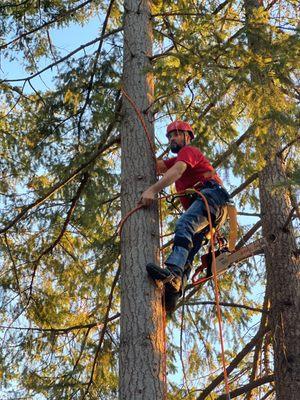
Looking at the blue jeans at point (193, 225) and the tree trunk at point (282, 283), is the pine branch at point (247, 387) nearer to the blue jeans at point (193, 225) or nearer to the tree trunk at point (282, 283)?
the tree trunk at point (282, 283)

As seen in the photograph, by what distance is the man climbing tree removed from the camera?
4.33m

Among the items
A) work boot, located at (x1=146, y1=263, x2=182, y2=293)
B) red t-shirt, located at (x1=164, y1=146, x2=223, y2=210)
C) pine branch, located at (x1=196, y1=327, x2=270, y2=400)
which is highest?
red t-shirt, located at (x1=164, y1=146, x2=223, y2=210)

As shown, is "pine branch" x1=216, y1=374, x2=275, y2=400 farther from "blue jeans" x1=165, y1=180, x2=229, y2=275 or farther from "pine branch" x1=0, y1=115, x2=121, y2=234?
"pine branch" x1=0, y1=115, x2=121, y2=234

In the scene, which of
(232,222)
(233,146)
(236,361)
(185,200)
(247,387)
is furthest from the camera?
(236,361)

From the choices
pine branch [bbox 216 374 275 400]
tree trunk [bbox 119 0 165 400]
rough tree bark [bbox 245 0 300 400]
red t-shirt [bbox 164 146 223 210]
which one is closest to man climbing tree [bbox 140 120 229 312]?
red t-shirt [bbox 164 146 223 210]

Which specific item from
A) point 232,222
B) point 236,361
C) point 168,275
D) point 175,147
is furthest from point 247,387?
point 168,275

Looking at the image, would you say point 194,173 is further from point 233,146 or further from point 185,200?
point 233,146

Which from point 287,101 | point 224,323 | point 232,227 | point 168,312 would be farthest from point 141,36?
point 224,323

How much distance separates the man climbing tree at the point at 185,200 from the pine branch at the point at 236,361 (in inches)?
77.5

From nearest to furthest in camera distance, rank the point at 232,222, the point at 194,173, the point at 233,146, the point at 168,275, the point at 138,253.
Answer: the point at 168,275 → the point at 138,253 → the point at 194,173 → the point at 232,222 → the point at 233,146

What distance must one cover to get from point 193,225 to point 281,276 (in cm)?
236

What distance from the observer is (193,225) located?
4660mm

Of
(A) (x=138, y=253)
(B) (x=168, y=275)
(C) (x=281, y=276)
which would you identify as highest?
(C) (x=281, y=276)

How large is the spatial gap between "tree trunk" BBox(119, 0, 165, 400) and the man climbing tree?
131mm
